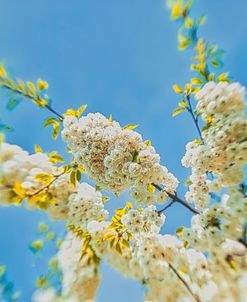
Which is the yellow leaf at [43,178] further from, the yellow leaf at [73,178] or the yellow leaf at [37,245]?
the yellow leaf at [37,245]

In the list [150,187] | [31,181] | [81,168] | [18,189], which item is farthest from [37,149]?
[150,187]

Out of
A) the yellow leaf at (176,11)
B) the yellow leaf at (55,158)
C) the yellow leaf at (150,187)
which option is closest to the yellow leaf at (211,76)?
the yellow leaf at (176,11)

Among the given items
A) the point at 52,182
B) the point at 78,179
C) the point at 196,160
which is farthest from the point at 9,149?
the point at 196,160

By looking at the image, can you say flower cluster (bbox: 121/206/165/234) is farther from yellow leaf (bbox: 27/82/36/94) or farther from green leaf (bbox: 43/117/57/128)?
yellow leaf (bbox: 27/82/36/94)

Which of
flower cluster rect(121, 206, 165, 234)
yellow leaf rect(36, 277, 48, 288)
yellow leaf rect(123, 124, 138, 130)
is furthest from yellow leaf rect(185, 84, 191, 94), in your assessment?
yellow leaf rect(36, 277, 48, 288)

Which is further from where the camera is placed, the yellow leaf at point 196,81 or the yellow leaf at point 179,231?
the yellow leaf at point 196,81

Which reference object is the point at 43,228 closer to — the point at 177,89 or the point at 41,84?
the point at 41,84
